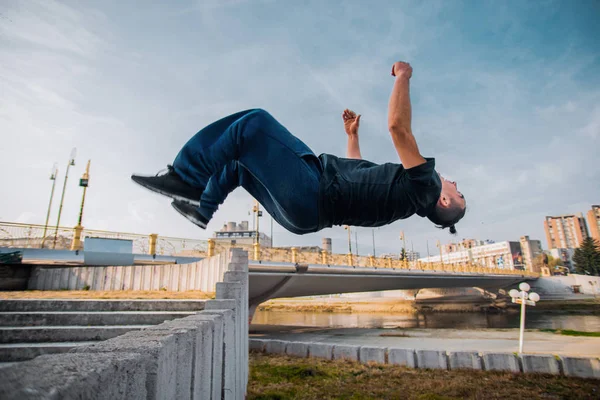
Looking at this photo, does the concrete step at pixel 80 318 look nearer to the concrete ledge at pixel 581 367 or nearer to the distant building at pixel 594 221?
the concrete ledge at pixel 581 367

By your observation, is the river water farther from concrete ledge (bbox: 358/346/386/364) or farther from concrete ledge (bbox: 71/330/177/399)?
concrete ledge (bbox: 71/330/177/399)

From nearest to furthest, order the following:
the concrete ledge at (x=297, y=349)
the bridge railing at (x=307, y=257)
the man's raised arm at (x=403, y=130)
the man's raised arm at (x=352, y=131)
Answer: the man's raised arm at (x=403, y=130) → the man's raised arm at (x=352, y=131) → the concrete ledge at (x=297, y=349) → the bridge railing at (x=307, y=257)

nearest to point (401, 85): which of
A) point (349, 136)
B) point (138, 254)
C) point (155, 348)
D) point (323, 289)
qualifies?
point (349, 136)

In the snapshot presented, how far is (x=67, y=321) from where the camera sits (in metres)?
4.77

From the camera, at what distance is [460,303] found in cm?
4753

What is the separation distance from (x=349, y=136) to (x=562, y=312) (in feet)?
146

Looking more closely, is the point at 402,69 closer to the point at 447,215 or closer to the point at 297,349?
the point at 447,215

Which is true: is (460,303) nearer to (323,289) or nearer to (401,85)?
(323,289)

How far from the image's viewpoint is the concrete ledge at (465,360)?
8.05m

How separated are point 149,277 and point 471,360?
8.98 m

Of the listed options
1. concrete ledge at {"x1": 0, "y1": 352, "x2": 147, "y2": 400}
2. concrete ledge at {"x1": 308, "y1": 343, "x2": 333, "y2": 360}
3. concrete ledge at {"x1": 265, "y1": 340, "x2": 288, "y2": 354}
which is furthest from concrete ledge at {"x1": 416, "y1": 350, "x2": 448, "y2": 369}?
concrete ledge at {"x1": 0, "y1": 352, "x2": 147, "y2": 400}

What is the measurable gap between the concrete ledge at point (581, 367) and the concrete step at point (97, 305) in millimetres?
8313

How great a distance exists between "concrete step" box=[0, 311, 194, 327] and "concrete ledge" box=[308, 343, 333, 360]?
5.98m

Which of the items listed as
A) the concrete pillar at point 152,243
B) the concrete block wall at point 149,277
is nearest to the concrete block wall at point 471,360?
the concrete block wall at point 149,277
